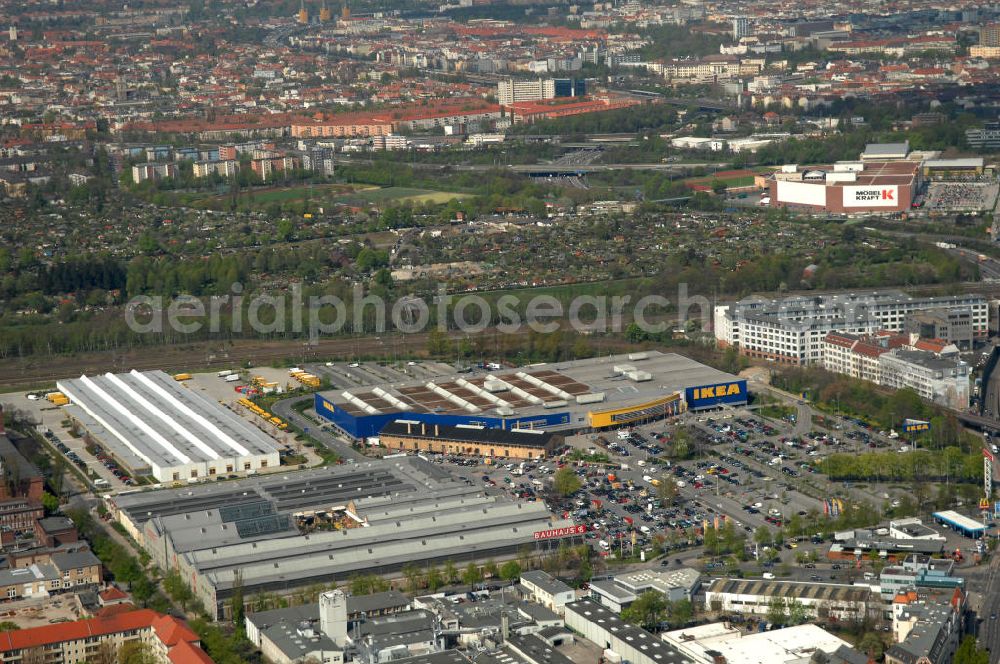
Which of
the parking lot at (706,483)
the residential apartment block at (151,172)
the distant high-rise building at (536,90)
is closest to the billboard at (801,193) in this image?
the residential apartment block at (151,172)

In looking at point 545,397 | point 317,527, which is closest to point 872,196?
point 545,397

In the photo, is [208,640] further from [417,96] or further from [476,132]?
[417,96]

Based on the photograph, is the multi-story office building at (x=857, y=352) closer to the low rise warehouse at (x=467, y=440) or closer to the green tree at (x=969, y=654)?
the low rise warehouse at (x=467, y=440)

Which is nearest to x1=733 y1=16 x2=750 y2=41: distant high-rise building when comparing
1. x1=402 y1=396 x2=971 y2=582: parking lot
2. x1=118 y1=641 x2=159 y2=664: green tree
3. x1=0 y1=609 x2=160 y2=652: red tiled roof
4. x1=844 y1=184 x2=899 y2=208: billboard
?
x1=844 y1=184 x2=899 y2=208: billboard

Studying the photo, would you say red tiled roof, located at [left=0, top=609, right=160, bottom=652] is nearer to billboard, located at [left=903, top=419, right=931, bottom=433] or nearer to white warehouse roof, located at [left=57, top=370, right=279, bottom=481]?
white warehouse roof, located at [left=57, top=370, right=279, bottom=481]

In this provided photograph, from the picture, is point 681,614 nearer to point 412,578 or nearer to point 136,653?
point 412,578
